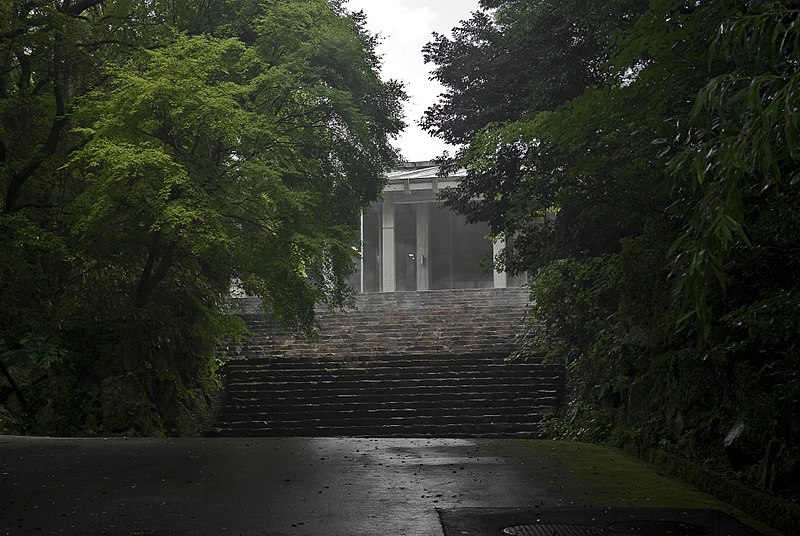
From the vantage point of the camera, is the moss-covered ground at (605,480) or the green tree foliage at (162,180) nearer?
the moss-covered ground at (605,480)

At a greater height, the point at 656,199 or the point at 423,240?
the point at 423,240

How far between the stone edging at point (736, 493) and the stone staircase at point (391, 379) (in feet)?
27.0

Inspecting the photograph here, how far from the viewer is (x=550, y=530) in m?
5.25

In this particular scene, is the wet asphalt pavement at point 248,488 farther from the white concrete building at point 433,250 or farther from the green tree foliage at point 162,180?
the white concrete building at point 433,250

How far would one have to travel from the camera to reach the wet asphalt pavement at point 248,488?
541 centimetres

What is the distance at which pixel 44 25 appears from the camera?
14.4 meters

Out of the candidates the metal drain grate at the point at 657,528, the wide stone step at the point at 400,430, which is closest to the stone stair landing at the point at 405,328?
the wide stone step at the point at 400,430

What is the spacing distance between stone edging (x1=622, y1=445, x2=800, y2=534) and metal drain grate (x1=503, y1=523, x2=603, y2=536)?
52.0 inches

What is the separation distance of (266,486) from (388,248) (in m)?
29.4

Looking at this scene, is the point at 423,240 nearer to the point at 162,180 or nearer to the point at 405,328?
the point at 405,328

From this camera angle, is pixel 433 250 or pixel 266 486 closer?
pixel 266 486

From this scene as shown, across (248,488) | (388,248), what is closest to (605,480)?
(248,488)

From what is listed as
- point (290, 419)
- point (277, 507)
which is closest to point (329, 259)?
point (290, 419)

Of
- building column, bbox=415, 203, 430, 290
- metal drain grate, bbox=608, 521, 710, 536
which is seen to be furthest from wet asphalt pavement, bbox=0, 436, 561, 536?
building column, bbox=415, 203, 430, 290
